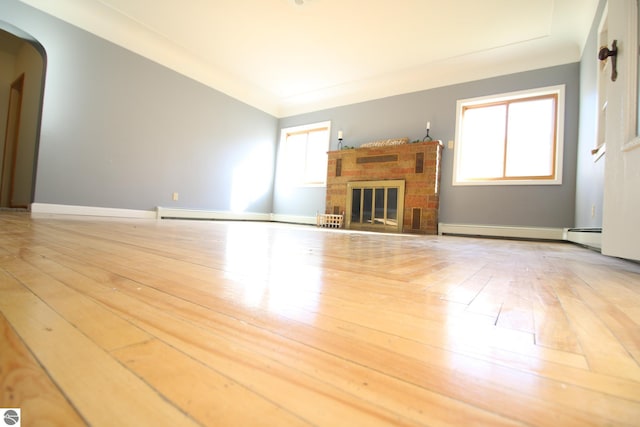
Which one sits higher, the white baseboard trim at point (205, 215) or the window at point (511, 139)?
the window at point (511, 139)

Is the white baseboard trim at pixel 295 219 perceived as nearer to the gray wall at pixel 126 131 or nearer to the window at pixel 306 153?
the window at pixel 306 153

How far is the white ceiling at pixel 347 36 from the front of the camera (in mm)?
3424

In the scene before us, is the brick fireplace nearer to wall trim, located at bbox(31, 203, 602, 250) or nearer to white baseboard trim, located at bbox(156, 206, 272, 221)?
wall trim, located at bbox(31, 203, 602, 250)

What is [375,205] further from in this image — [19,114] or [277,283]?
[19,114]

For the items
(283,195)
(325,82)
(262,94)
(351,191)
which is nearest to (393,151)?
(351,191)

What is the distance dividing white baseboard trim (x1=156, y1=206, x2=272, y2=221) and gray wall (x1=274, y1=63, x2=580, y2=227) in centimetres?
115

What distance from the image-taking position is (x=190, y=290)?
0.54 m

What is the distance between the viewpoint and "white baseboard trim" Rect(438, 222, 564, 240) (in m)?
3.81

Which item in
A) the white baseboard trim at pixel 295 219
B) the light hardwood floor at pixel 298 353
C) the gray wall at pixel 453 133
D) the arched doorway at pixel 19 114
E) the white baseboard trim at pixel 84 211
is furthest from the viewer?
the white baseboard trim at pixel 295 219

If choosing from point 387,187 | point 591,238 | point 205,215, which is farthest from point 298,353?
point 205,215

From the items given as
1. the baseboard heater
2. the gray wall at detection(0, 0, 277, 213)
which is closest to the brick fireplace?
the baseboard heater

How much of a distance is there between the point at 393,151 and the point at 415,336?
474 cm

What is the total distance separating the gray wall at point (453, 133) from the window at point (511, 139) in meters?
0.09

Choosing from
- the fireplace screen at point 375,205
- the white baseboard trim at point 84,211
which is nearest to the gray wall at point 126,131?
the white baseboard trim at point 84,211
